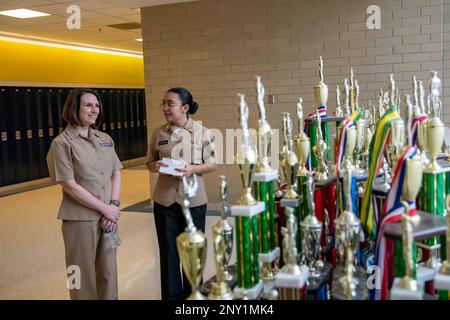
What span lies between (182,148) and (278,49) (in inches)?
134

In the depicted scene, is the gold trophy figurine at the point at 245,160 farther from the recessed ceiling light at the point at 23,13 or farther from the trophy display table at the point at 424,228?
the recessed ceiling light at the point at 23,13

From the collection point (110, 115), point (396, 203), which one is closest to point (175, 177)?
point (396, 203)

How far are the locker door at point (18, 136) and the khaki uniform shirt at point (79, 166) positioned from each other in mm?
6453

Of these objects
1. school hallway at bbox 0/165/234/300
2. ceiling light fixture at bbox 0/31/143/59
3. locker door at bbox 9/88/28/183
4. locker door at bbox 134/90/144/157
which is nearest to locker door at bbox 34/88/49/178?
locker door at bbox 9/88/28/183

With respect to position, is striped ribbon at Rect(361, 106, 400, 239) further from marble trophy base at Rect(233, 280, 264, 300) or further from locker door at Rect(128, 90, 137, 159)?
locker door at Rect(128, 90, 137, 159)

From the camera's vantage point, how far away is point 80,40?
30.6 ft

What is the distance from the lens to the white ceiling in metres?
5.91

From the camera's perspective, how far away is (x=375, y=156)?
161 centimetres

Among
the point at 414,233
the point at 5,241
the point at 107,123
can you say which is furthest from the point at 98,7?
the point at 414,233

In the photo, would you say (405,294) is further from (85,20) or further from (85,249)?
(85,20)

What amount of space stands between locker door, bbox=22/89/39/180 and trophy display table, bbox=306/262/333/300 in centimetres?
810

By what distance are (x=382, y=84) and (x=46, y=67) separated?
22.4ft

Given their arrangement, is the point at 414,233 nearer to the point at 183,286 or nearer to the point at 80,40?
the point at 183,286

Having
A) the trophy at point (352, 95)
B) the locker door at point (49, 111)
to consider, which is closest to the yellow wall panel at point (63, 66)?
the locker door at point (49, 111)
